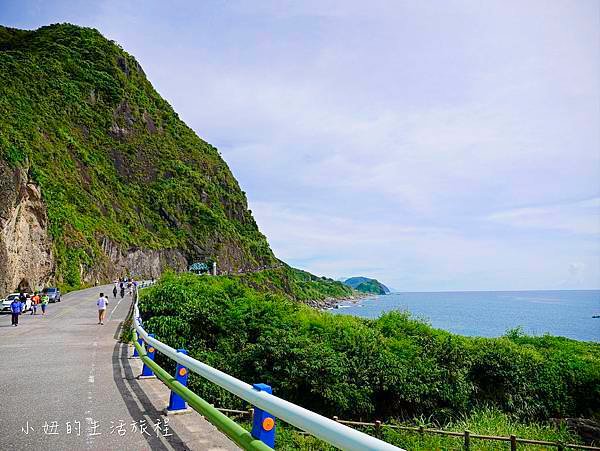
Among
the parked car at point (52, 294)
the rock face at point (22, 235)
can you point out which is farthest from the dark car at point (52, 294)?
the rock face at point (22, 235)

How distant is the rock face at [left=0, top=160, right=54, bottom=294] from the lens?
34.8 m

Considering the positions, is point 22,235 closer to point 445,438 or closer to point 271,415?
point 445,438

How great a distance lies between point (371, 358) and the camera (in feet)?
73.5

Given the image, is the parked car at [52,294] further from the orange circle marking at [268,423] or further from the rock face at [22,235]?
the orange circle marking at [268,423]

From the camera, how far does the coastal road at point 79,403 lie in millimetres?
5445

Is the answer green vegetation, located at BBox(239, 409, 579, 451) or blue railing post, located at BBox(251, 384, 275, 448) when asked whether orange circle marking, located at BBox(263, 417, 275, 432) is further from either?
green vegetation, located at BBox(239, 409, 579, 451)

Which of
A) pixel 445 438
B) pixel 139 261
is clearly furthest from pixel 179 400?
pixel 139 261

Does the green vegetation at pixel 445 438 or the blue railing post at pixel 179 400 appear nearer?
the blue railing post at pixel 179 400

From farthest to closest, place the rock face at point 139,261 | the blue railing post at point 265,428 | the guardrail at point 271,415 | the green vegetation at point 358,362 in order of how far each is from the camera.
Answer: the rock face at point 139,261 < the green vegetation at point 358,362 < the blue railing post at point 265,428 < the guardrail at point 271,415

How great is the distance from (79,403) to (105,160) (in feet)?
279

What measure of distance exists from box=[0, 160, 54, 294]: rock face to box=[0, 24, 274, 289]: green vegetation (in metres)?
1.85

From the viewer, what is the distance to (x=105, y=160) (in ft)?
281

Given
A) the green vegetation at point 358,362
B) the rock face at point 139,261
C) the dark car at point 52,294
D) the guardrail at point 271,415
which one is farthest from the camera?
the rock face at point 139,261

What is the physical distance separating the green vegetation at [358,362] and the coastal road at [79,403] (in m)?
6.92
